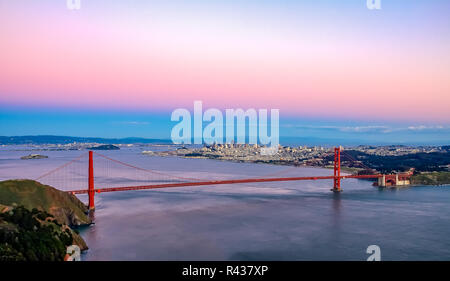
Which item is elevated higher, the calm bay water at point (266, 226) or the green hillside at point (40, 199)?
the green hillside at point (40, 199)

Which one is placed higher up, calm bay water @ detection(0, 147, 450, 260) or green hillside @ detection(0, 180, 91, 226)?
green hillside @ detection(0, 180, 91, 226)

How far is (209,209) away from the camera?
12.2m

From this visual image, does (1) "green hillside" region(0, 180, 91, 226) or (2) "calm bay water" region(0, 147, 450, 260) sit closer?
(2) "calm bay water" region(0, 147, 450, 260)

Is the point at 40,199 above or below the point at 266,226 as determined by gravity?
above

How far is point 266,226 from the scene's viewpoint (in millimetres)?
9859

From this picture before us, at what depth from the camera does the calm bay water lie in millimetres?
7523

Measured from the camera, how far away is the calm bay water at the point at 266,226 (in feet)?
24.7

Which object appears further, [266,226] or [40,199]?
[266,226]

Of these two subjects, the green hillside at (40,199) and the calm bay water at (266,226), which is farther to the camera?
the green hillside at (40,199)
